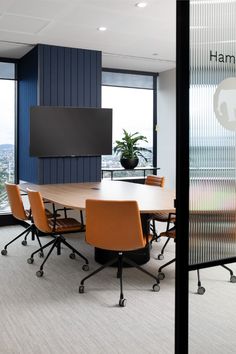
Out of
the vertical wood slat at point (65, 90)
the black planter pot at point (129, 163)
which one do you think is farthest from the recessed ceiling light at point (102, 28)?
the black planter pot at point (129, 163)

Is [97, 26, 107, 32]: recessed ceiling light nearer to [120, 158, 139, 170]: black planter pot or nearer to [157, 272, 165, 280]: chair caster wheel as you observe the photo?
[120, 158, 139, 170]: black planter pot

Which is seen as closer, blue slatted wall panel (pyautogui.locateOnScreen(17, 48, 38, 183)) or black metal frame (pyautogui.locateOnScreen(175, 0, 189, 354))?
black metal frame (pyautogui.locateOnScreen(175, 0, 189, 354))

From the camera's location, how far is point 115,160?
665 cm

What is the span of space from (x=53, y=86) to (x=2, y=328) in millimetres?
3524

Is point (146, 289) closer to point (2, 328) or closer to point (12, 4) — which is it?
point (2, 328)

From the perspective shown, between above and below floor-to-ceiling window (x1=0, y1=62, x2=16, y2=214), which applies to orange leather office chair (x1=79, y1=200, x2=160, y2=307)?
below

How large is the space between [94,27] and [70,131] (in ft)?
4.77

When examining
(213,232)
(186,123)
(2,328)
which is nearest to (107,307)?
(2,328)

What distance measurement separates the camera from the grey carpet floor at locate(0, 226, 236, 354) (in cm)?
224

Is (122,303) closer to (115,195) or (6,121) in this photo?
(115,195)

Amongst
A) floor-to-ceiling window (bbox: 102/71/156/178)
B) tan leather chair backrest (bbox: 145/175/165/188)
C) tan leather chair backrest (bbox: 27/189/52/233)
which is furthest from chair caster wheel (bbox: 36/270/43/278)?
floor-to-ceiling window (bbox: 102/71/156/178)

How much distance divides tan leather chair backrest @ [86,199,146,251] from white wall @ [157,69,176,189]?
3.91 m

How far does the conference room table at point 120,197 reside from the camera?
10.6 ft

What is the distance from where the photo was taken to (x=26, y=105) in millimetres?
5738
